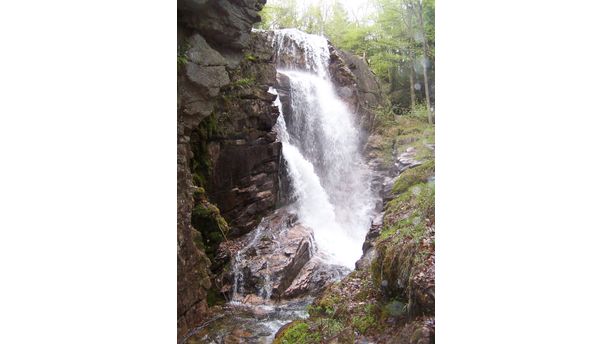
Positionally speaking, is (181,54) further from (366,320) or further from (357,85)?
(366,320)

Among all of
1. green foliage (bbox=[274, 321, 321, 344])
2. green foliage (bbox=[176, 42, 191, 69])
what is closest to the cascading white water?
green foliage (bbox=[274, 321, 321, 344])

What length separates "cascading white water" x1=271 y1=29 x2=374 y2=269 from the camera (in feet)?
11.5

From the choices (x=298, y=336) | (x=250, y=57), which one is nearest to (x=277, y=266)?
(x=298, y=336)

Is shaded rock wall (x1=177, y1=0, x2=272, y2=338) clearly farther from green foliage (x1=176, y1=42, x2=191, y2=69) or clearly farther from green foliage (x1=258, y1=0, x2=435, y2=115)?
green foliage (x1=258, y1=0, x2=435, y2=115)

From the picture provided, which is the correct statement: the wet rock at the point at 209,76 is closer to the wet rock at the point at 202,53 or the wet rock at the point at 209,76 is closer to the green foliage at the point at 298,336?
the wet rock at the point at 202,53

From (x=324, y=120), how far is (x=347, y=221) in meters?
0.88

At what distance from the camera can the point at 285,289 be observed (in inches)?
141

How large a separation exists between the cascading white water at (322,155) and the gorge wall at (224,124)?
0.11 meters

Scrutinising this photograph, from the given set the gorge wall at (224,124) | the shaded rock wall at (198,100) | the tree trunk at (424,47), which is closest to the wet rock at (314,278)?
the gorge wall at (224,124)

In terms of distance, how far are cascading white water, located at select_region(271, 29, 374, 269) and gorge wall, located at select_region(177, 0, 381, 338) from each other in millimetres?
111

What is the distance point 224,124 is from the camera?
3879 millimetres
